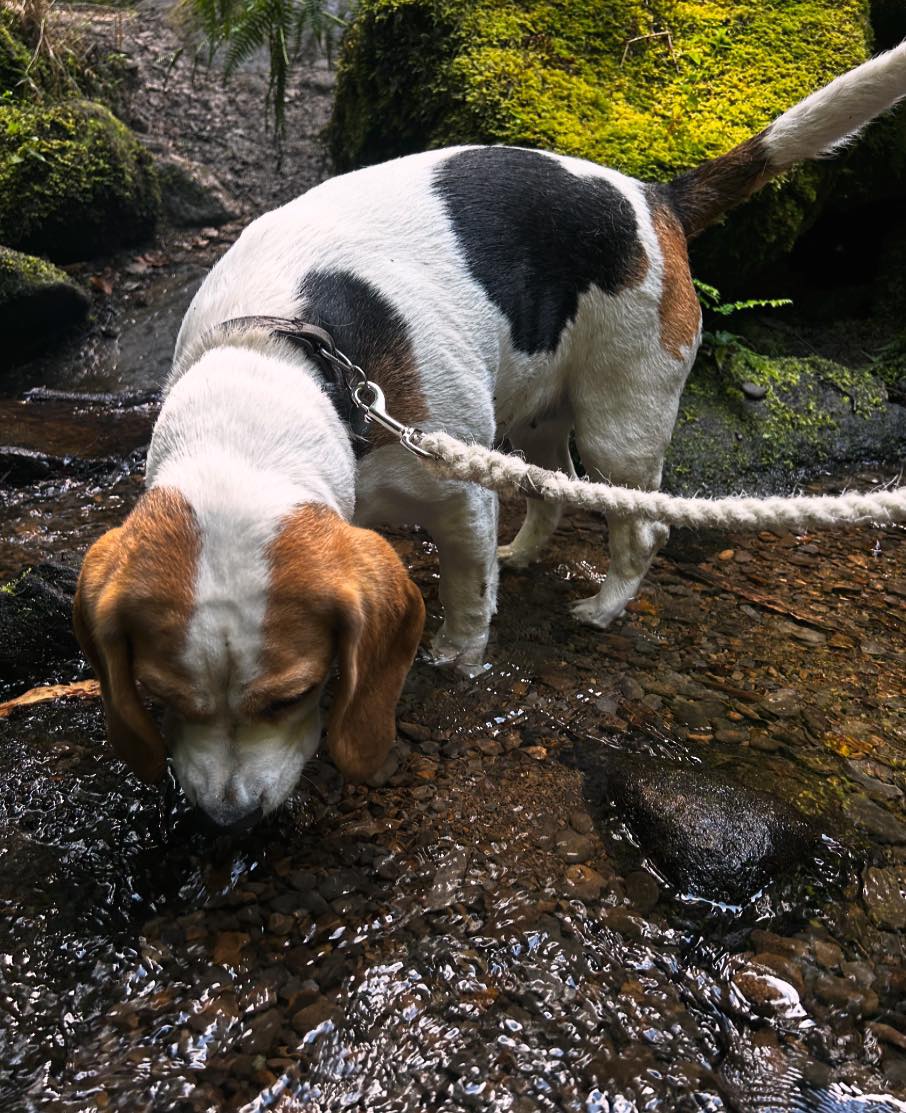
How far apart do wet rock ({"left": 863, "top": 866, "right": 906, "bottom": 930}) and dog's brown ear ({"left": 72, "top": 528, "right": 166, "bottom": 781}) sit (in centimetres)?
203

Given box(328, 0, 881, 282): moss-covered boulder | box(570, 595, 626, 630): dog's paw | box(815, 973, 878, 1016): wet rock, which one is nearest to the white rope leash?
box(815, 973, 878, 1016): wet rock

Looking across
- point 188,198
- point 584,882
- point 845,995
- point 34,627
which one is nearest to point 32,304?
point 188,198

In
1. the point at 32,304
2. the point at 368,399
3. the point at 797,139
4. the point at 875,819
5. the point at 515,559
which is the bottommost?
the point at 32,304

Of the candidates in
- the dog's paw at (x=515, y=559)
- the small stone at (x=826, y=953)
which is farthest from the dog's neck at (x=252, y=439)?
the dog's paw at (x=515, y=559)

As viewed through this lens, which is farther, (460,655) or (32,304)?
(32,304)

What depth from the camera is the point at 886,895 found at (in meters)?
2.75

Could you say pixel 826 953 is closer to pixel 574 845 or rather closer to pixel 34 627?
pixel 574 845

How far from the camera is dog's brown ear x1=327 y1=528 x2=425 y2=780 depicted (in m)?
2.31

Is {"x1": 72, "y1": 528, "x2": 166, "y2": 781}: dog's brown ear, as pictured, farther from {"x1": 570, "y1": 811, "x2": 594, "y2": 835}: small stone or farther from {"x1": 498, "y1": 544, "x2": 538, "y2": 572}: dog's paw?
{"x1": 498, "y1": 544, "x2": 538, "y2": 572}: dog's paw

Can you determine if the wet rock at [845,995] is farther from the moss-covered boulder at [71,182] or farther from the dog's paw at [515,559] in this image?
the moss-covered boulder at [71,182]

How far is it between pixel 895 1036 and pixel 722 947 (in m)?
0.44

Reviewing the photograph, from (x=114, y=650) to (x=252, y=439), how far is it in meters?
0.63

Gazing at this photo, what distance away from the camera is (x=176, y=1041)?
2188mm

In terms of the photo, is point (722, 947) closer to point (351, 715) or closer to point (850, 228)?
point (351, 715)
